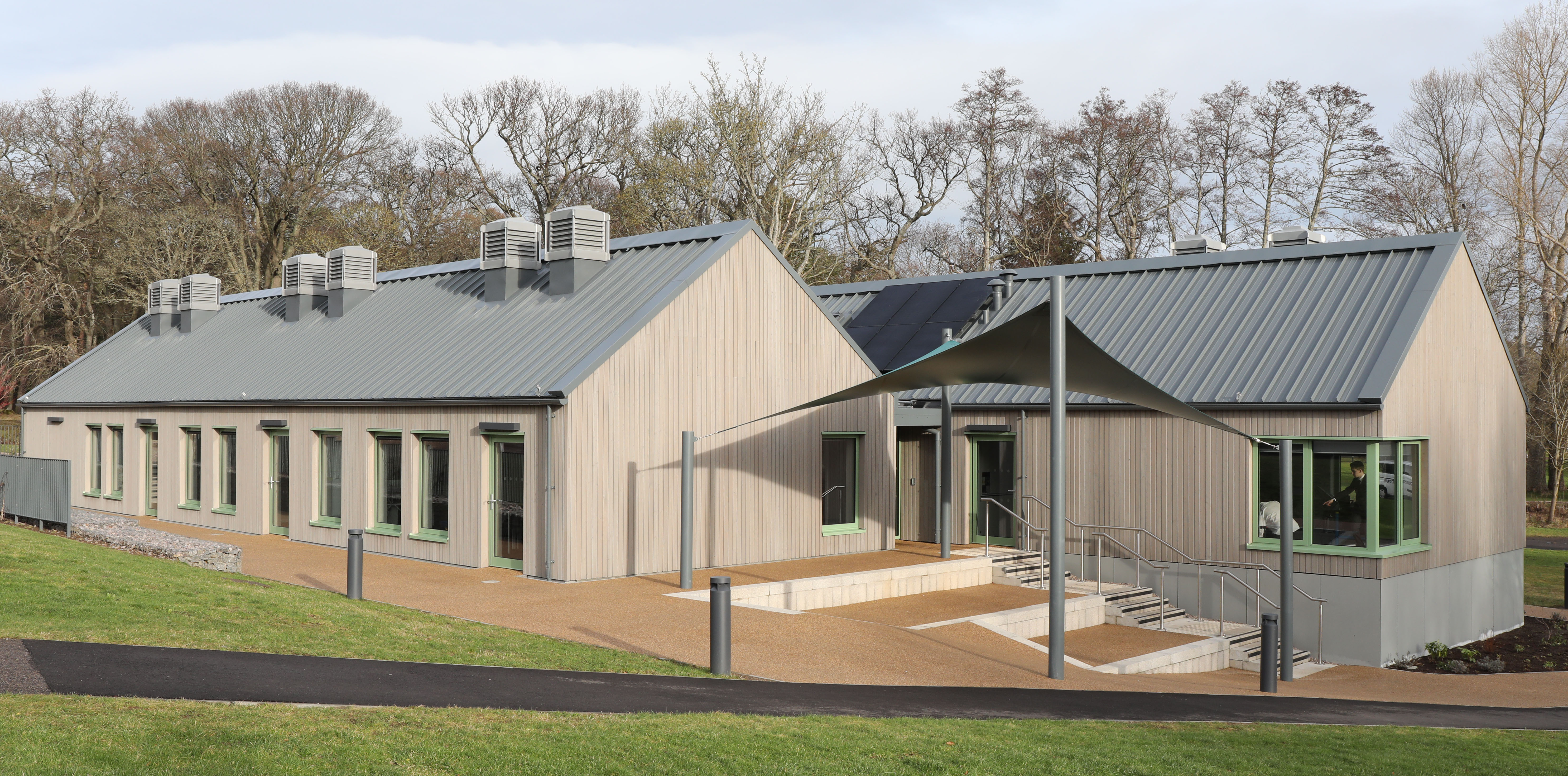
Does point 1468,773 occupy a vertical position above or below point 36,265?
below

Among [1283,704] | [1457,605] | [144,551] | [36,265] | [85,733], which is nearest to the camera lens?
[85,733]

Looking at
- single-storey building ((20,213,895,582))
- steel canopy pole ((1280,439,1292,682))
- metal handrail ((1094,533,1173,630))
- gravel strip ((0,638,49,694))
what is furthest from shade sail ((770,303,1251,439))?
gravel strip ((0,638,49,694))

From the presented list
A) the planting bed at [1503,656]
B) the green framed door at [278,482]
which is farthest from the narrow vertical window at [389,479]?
the planting bed at [1503,656]

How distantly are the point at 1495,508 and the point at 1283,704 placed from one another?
12.7 metres

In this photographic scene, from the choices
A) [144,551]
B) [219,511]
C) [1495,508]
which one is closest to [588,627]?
[144,551]

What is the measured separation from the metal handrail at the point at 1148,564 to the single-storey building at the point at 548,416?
3.71 meters

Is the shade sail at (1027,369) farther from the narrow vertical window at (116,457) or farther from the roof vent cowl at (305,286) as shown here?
the narrow vertical window at (116,457)

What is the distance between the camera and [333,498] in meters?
20.5

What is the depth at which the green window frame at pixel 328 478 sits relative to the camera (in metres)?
20.4

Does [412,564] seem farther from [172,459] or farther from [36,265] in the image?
[36,265]

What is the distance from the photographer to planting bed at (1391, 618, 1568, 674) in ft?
57.9

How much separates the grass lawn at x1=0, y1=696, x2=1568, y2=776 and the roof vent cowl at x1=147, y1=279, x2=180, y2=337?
25.4m

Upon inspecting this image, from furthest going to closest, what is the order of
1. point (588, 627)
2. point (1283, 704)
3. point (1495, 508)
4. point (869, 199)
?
1. point (869, 199)
2. point (1495, 508)
3. point (588, 627)
4. point (1283, 704)

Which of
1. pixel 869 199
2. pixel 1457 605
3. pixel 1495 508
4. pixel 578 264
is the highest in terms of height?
pixel 869 199
